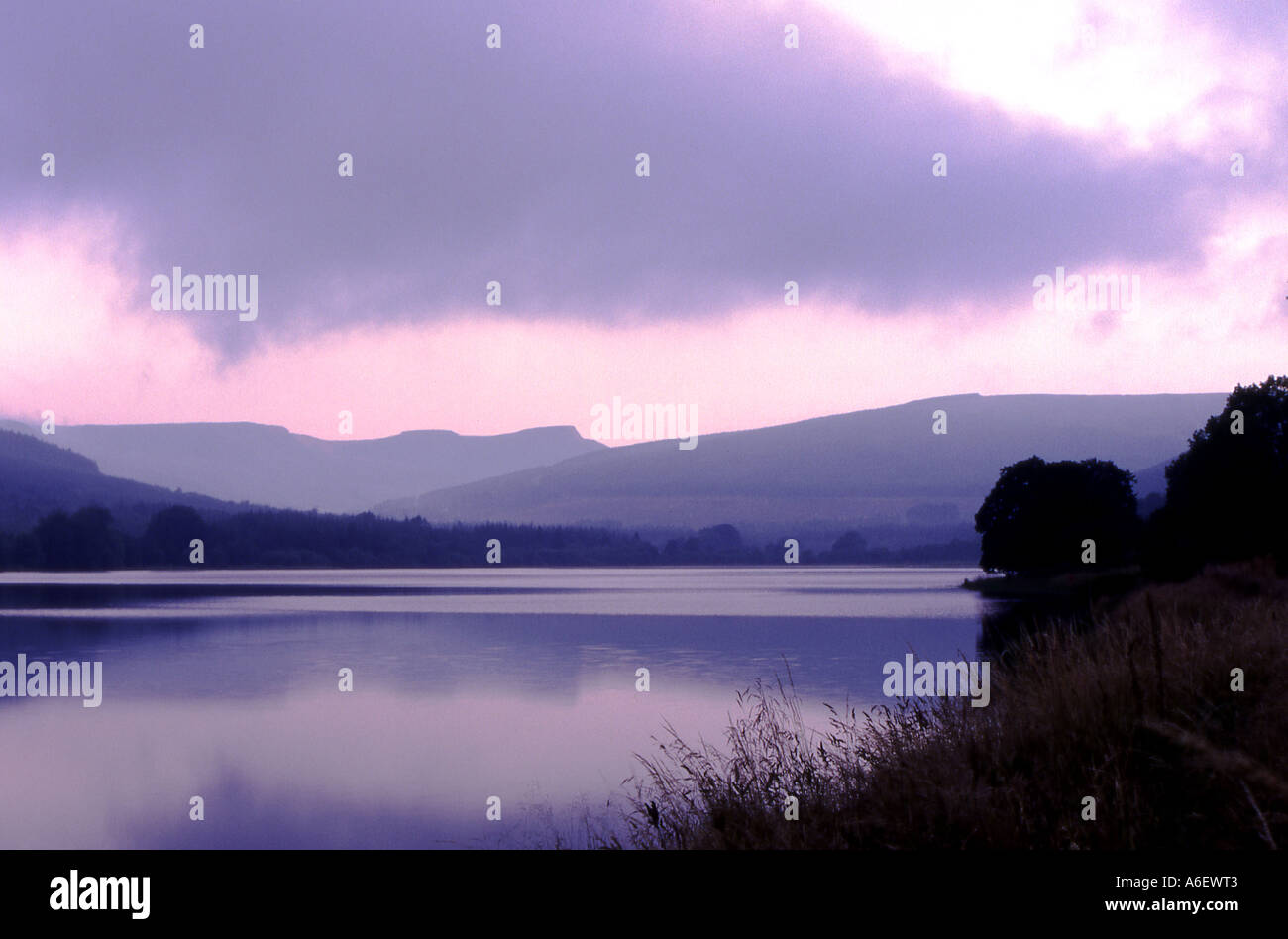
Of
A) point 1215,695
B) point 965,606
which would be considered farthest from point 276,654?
point 965,606

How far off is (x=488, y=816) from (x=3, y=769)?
38.3 ft

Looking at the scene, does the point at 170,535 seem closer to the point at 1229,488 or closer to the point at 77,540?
the point at 77,540

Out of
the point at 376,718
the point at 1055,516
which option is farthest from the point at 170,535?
the point at 376,718

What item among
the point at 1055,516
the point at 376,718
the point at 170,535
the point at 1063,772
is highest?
the point at 170,535

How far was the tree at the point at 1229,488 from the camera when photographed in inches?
2133

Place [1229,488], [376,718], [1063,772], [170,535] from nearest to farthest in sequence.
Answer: [1063,772] → [376,718] → [1229,488] → [170,535]

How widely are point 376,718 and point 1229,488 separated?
50.9 m

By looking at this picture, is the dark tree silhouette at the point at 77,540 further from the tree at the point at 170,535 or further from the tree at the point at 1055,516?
the tree at the point at 1055,516

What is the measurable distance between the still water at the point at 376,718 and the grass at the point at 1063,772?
1770 mm

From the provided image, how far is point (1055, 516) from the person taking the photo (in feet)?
276

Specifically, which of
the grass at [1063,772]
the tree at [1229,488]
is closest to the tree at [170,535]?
the tree at [1229,488]

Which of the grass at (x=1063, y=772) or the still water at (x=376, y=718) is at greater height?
the grass at (x=1063, y=772)
